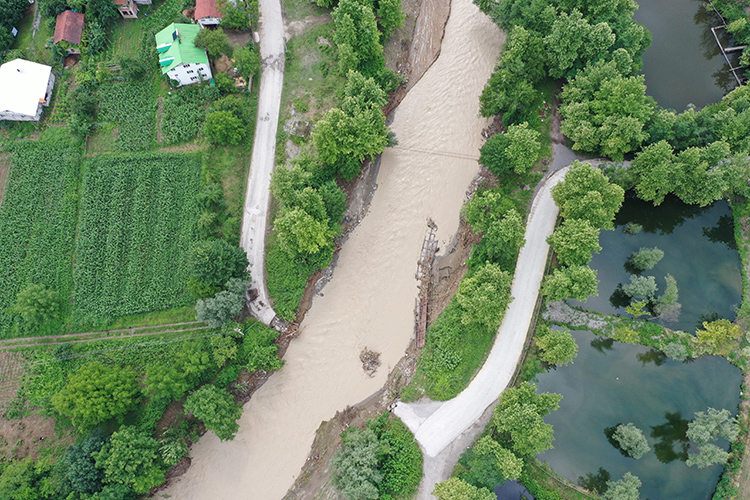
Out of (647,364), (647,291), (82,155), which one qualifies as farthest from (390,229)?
(82,155)

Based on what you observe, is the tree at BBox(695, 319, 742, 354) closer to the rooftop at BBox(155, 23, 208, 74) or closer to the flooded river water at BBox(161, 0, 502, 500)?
the flooded river water at BBox(161, 0, 502, 500)

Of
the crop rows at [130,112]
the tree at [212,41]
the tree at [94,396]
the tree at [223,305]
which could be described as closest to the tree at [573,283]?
the tree at [223,305]

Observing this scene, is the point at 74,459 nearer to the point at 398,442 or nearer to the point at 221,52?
the point at 398,442

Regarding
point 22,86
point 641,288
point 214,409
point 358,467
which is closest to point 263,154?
point 214,409

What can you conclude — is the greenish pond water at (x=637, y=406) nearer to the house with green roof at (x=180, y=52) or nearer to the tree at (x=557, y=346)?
the tree at (x=557, y=346)

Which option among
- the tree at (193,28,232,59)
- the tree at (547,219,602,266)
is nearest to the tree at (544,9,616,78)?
the tree at (547,219,602,266)

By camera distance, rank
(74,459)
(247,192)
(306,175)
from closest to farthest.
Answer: (74,459)
(306,175)
(247,192)
